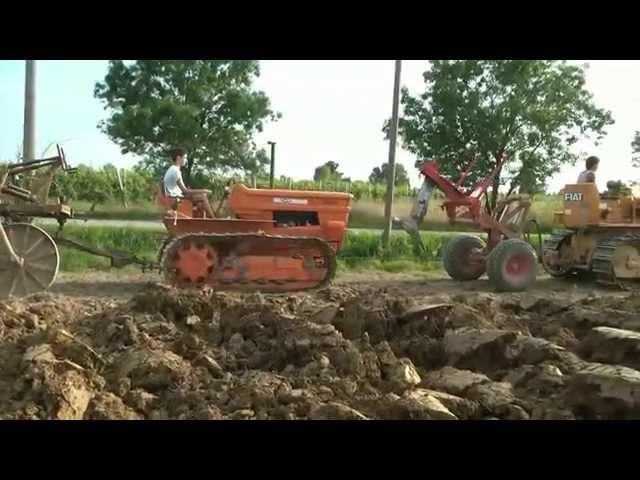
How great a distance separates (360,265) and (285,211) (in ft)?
12.9

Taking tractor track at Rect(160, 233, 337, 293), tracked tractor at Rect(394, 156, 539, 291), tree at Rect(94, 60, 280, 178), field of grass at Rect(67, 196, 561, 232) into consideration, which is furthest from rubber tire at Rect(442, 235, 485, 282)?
tree at Rect(94, 60, 280, 178)

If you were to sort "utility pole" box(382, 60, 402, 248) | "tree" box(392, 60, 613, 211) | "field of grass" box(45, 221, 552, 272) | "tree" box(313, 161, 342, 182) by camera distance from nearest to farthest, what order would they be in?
"field of grass" box(45, 221, 552, 272)
"utility pole" box(382, 60, 402, 248)
"tree" box(392, 60, 613, 211)
"tree" box(313, 161, 342, 182)

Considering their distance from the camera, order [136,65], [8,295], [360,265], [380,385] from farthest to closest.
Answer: [136,65]
[360,265]
[8,295]
[380,385]

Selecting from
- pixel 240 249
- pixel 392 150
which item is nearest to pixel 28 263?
pixel 240 249

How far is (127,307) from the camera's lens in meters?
7.21

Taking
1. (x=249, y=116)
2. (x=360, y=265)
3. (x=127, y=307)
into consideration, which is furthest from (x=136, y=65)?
(x=127, y=307)

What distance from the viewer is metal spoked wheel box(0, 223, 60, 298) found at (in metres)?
9.52

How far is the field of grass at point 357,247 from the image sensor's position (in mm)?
14883

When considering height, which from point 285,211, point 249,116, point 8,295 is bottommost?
point 8,295

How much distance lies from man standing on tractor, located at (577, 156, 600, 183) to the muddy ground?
5075 millimetres

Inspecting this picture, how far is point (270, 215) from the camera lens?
1112 centimetres

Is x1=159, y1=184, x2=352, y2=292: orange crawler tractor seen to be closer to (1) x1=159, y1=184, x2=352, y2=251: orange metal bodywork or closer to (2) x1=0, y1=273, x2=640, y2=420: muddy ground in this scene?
(1) x1=159, y1=184, x2=352, y2=251: orange metal bodywork

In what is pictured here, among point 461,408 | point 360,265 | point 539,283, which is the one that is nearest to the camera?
point 461,408
